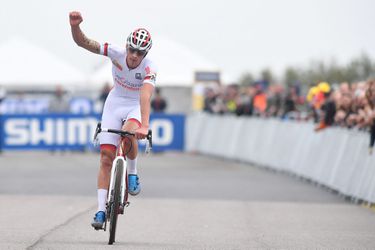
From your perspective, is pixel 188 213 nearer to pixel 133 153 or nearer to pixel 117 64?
pixel 133 153

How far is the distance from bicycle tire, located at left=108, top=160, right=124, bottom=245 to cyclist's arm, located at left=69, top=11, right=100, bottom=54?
1.17 meters

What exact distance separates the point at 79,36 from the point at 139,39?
1.93ft

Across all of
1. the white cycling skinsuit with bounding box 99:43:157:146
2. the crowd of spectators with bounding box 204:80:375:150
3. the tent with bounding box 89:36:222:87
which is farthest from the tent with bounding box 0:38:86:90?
the white cycling skinsuit with bounding box 99:43:157:146

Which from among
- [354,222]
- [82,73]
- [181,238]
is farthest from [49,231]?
[82,73]

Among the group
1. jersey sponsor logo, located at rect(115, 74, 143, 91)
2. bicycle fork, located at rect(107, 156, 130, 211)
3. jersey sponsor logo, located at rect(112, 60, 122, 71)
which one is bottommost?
bicycle fork, located at rect(107, 156, 130, 211)

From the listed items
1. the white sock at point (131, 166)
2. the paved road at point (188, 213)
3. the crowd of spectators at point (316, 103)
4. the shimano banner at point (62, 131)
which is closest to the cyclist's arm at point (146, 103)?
the white sock at point (131, 166)

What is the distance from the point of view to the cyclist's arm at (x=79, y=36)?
10414 mm

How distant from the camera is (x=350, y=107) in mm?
18969

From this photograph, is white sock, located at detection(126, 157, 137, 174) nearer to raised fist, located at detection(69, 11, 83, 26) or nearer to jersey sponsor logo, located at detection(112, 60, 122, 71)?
jersey sponsor logo, located at detection(112, 60, 122, 71)

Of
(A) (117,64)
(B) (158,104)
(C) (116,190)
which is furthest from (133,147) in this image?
(B) (158,104)

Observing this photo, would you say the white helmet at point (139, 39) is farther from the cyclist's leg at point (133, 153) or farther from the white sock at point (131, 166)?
the white sock at point (131, 166)

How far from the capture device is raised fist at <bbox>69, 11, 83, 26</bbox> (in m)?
10.4

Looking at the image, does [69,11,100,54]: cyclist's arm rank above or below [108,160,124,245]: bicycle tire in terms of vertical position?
above

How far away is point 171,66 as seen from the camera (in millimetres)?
39656
